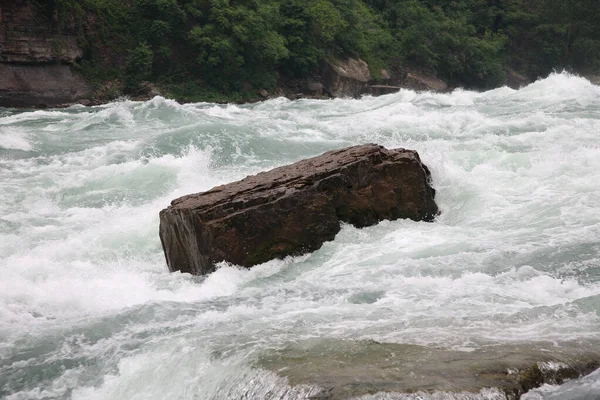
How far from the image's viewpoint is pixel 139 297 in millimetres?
6840

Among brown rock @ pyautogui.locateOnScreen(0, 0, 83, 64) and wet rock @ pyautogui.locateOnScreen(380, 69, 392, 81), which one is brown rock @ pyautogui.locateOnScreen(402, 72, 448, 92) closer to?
wet rock @ pyautogui.locateOnScreen(380, 69, 392, 81)

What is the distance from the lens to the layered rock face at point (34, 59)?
840 inches

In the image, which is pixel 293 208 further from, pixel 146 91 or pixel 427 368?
pixel 146 91

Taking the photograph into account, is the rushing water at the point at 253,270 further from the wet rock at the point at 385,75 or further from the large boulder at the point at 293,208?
the wet rock at the point at 385,75

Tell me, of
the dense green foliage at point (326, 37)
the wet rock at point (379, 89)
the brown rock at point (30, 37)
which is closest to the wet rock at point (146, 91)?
the dense green foliage at point (326, 37)

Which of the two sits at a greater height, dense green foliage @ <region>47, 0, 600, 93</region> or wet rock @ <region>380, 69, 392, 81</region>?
dense green foliage @ <region>47, 0, 600, 93</region>

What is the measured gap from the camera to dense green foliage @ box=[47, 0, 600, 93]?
25172 mm

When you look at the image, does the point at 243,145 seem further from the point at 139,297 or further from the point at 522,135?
the point at 139,297

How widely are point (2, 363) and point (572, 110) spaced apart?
49.5 ft

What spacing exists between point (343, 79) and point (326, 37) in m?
2.07

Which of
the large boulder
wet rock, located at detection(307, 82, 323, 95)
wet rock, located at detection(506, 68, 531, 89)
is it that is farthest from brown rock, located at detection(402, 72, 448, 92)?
the large boulder

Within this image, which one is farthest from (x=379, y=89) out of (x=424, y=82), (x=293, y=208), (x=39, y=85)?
(x=293, y=208)

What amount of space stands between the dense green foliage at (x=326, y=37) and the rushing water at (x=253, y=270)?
11529mm

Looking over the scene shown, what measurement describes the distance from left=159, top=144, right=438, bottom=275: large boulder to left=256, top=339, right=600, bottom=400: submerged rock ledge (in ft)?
8.90
